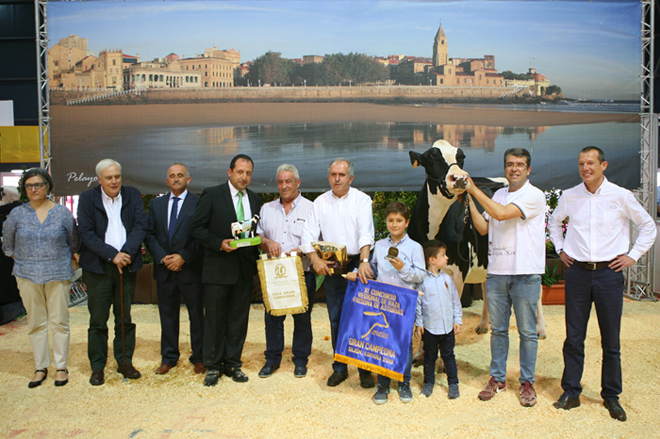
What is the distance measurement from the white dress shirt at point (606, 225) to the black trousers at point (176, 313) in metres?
3.05

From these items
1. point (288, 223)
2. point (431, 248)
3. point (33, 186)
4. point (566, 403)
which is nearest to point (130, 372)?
point (33, 186)

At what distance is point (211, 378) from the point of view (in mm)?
3900

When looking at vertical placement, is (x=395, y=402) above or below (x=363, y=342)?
below

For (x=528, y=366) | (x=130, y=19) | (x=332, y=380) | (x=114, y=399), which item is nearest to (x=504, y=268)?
(x=528, y=366)

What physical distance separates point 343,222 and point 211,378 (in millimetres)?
1678

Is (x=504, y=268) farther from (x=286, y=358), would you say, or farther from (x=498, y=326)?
(x=286, y=358)

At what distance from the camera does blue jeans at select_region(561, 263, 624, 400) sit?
3.28m

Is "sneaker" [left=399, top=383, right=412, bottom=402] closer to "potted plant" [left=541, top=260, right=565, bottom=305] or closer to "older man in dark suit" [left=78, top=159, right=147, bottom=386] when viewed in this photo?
"older man in dark suit" [left=78, top=159, right=147, bottom=386]

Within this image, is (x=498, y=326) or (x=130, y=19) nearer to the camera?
(x=498, y=326)

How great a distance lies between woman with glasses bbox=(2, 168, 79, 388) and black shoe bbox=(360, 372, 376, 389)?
245cm

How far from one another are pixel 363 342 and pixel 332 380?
1.59 feet

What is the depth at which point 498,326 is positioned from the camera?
3582mm

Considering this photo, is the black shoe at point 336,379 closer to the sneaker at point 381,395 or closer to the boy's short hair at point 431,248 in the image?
the sneaker at point 381,395

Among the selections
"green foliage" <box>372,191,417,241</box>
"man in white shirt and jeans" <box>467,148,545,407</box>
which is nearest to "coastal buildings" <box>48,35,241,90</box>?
"green foliage" <box>372,191,417,241</box>
